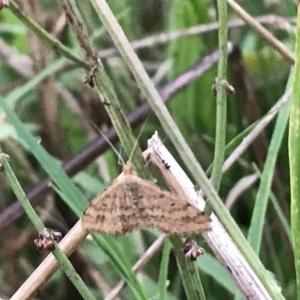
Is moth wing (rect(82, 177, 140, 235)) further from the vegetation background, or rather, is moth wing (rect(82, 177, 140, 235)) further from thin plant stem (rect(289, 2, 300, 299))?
the vegetation background

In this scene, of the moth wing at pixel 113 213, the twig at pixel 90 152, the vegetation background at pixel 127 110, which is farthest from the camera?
the vegetation background at pixel 127 110

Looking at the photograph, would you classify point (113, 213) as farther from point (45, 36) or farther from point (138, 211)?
point (45, 36)

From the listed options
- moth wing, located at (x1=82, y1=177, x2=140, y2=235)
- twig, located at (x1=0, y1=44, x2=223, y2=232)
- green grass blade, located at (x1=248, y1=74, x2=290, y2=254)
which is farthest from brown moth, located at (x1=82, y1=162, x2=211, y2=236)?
twig, located at (x1=0, y1=44, x2=223, y2=232)

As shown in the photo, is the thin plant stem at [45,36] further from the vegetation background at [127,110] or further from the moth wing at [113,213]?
the vegetation background at [127,110]

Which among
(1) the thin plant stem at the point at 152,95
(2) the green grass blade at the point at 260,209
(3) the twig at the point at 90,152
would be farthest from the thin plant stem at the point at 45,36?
(3) the twig at the point at 90,152

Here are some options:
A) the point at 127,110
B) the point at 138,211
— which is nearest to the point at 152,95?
the point at 138,211
